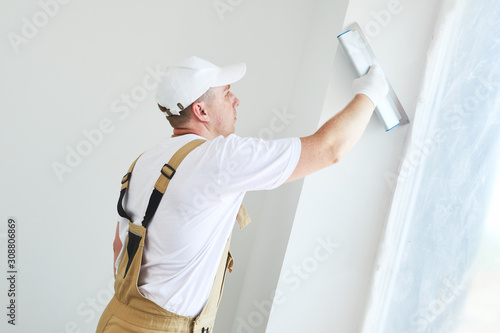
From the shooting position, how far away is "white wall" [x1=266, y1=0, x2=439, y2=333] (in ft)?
5.22

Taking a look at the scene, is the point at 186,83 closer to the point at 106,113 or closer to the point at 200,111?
the point at 200,111

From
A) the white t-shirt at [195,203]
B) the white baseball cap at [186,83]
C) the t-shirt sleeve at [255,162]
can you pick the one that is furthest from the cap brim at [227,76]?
the t-shirt sleeve at [255,162]

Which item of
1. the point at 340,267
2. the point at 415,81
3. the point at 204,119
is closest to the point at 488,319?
A: the point at 340,267

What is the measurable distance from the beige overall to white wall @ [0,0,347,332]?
672 millimetres

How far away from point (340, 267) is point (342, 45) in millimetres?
800

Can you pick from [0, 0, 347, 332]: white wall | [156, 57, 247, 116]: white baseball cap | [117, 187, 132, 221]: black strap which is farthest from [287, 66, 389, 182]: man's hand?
[0, 0, 347, 332]: white wall

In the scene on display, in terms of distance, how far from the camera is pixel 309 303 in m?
1.62

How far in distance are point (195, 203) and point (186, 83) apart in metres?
0.39

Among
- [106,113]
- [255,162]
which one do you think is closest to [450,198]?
[255,162]

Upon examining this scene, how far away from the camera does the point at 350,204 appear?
1.62 m

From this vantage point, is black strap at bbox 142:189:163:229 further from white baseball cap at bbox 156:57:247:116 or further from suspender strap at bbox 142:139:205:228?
white baseball cap at bbox 156:57:247:116

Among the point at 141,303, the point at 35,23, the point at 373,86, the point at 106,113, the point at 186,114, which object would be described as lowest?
the point at 141,303

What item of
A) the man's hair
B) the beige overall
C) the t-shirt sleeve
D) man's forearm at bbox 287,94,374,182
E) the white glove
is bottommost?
the beige overall

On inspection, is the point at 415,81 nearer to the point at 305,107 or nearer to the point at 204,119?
the point at 305,107
